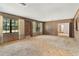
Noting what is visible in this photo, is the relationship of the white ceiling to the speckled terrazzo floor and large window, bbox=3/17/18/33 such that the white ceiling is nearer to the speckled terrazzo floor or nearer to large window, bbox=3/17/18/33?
large window, bbox=3/17/18/33

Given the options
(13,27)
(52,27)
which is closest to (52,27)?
(52,27)

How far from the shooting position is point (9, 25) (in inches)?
278

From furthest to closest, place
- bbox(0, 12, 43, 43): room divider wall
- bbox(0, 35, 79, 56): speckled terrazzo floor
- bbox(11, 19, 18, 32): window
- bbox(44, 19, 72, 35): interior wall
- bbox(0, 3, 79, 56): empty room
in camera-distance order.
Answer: bbox(44, 19, 72, 35): interior wall → bbox(11, 19, 18, 32): window → bbox(0, 12, 43, 43): room divider wall → bbox(0, 3, 79, 56): empty room → bbox(0, 35, 79, 56): speckled terrazzo floor

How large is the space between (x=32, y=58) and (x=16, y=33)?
16.3 feet

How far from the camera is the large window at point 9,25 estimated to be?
6.64 m

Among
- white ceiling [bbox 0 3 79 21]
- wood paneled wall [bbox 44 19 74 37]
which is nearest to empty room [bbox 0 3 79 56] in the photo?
white ceiling [bbox 0 3 79 21]

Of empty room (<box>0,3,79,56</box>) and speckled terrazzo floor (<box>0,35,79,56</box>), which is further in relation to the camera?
empty room (<box>0,3,79,56</box>)

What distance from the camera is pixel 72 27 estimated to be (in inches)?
373

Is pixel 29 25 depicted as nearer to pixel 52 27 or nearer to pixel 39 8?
pixel 52 27

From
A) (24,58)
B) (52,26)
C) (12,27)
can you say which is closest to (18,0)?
(24,58)

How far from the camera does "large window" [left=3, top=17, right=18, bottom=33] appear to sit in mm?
6644

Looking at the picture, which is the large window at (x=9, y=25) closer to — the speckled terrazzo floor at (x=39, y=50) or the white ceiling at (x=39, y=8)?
the white ceiling at (x=39, y=8)

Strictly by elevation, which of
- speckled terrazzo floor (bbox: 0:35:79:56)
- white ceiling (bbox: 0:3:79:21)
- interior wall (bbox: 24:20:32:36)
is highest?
Answer: white ceiling (bbox: 0:3:79:21)

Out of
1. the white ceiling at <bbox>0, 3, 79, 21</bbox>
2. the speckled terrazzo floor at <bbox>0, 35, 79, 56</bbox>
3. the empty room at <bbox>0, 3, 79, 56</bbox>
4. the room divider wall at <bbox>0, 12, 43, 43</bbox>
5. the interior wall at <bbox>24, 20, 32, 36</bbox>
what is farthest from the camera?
the interior wall at <bbox>24, 20, 32, 36</bbox>
